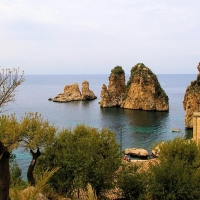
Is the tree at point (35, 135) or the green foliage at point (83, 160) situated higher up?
the tree at point (35, 135)

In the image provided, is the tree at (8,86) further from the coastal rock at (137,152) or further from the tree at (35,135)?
the coastal rock at (137,152)

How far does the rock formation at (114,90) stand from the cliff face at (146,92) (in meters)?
9.31

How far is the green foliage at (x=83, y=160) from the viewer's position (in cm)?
2069

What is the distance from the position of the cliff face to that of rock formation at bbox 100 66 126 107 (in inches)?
366

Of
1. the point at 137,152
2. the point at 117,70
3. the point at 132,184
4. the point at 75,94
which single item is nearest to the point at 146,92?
the point at 117,70

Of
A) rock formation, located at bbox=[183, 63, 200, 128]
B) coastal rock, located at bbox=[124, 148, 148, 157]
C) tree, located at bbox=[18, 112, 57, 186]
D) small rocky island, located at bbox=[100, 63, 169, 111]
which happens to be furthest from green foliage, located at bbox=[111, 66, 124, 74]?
tree, located at bbox=[18, 112, 57, 186]

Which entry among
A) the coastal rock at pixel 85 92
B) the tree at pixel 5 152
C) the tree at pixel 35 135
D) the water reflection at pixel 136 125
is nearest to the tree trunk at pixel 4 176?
the tree at pixel 5 152

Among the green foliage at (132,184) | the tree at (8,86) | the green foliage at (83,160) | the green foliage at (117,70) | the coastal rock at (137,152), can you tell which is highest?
the green foliage at (117,70)

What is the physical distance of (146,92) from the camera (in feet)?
299

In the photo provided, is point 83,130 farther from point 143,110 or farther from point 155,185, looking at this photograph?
point 143,110

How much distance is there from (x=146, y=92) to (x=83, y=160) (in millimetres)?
72128

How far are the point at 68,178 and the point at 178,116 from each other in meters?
63.2

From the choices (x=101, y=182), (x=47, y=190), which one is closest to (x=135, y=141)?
(x=101, y=182)

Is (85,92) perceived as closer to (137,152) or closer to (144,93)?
(144,93)
